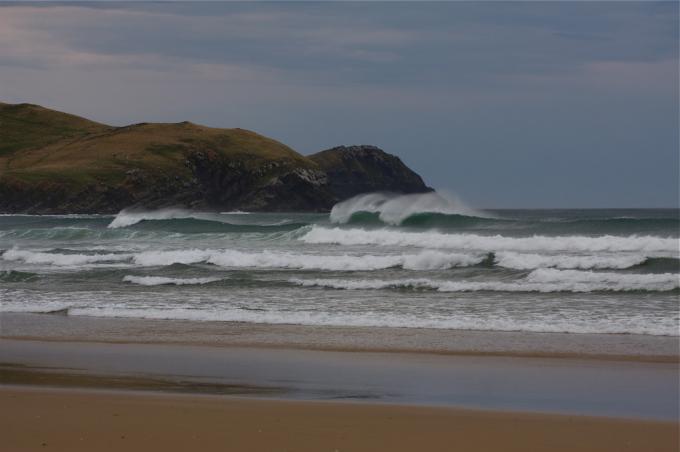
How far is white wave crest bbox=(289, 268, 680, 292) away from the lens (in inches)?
696

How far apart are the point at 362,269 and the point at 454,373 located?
543 inches

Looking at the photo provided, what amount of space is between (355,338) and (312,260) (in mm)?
12304

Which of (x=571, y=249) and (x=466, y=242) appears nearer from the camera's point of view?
(x=571, y=249)

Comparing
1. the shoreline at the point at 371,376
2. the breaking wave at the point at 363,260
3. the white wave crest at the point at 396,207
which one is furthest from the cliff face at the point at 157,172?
the shoreline at the point at 371,376

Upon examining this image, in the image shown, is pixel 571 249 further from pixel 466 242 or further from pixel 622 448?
pixel 622 448

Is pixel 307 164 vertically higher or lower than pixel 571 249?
higher

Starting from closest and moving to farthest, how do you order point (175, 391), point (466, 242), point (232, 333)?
1. point (175, 391)
2. point (232, 333)
3. point (466, 242)

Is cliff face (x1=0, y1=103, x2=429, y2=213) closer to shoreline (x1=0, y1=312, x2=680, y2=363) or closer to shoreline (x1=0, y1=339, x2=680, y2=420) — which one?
shoreline (x1=0, y1=312, x2=680, y2=363)

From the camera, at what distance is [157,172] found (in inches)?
3853

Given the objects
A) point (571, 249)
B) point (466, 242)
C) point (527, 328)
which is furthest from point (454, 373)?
point (466, 242)

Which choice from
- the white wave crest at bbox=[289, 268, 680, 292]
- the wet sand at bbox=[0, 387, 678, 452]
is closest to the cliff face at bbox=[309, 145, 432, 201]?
the white wave crest at bbox=[289, 268, 680, 292]

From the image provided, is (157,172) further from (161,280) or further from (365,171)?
(161,280)

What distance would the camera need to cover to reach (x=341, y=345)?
448 inches

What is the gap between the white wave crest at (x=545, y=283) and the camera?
1767 centimetres
